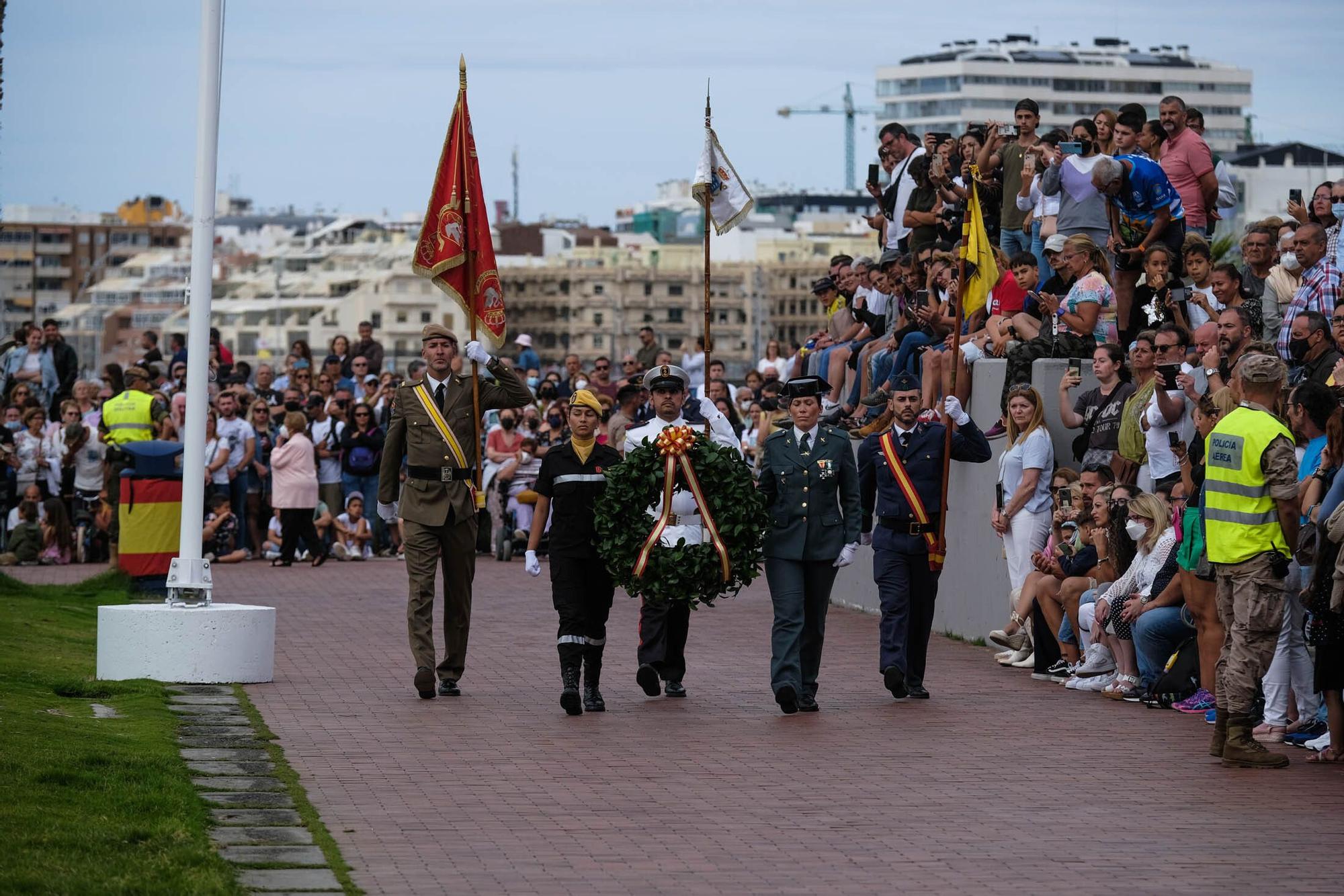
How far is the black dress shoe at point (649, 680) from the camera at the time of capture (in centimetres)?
1450

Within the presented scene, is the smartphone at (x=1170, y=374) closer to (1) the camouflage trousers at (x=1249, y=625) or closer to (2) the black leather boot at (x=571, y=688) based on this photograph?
(1) the camouflage trousers at (x=1249, y=625)

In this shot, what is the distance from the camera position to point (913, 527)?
47.8 ft

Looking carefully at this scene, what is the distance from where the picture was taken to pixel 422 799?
34.6ft

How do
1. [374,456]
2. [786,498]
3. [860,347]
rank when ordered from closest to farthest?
[786,498] < [860,347] < [374,456]

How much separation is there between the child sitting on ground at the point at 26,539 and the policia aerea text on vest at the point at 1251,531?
726 inches

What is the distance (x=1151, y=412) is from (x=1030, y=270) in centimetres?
364

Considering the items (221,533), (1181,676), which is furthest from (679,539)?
(221,533)

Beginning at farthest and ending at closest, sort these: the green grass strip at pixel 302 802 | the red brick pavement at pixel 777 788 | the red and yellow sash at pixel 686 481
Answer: the red and yellow sash at pixel 686 481, the red brick pavement at pixel 777 788, the green grass strip at pixel 302 802

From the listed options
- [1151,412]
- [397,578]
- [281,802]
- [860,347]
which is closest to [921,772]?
[281,802]

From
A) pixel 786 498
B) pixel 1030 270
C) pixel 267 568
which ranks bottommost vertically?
pixel 267 568

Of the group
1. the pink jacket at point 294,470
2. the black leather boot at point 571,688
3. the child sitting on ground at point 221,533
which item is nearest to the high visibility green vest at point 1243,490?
the black leather boot at point 571,688

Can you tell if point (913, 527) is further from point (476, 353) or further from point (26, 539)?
point (26, 539)

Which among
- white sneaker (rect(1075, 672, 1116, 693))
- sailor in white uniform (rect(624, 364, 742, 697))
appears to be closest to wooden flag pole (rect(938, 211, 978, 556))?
white sneaker (rect(1075, 672, 1116, 693))

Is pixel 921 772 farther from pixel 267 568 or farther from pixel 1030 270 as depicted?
pixel 267 568
